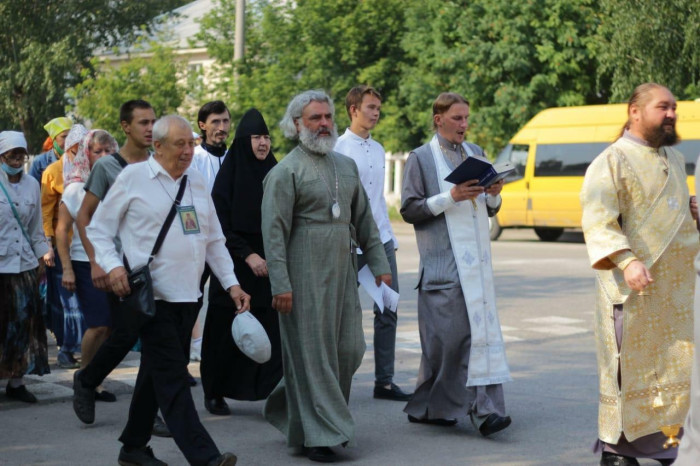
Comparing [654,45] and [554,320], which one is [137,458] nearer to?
[554,320]

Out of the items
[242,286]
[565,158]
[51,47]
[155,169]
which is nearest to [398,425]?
[242,286]

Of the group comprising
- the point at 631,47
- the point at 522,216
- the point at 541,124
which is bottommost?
the point at 522,216

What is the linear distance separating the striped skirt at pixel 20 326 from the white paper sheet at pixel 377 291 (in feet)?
7.49

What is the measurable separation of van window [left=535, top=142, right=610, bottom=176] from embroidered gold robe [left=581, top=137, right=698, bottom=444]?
62.9ft

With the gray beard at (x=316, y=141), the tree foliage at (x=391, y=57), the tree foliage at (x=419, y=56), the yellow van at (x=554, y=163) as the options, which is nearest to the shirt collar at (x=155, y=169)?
the gray beard at (x=316, y=141)

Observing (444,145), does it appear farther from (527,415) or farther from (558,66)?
(558,66)

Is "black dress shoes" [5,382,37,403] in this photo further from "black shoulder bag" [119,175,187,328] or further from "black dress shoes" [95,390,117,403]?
"black shoulder bag" [119,175,187,328]

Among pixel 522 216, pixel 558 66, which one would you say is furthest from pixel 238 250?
pixel 558 66

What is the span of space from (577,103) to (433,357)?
25022 mm

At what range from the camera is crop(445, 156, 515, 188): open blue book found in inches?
266

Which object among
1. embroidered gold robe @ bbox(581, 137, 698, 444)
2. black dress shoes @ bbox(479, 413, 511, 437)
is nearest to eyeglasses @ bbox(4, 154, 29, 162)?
black dress shoes @ bbox(479, 413, 511, 437)

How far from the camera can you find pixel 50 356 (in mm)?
9945

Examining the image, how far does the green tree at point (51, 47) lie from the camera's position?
3991 cm

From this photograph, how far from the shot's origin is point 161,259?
235 inches
